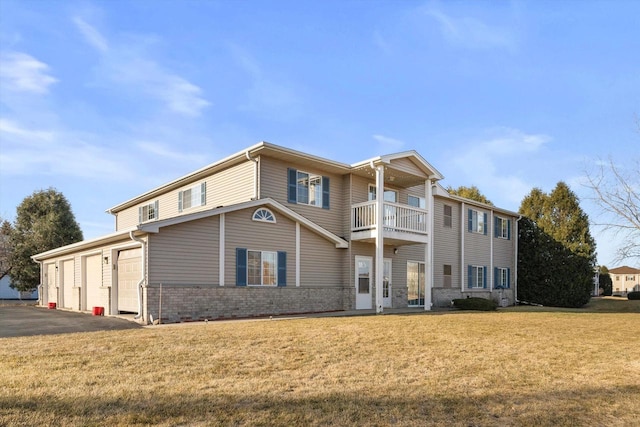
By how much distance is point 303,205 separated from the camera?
698 inches

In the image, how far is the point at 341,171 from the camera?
18547 millimetres

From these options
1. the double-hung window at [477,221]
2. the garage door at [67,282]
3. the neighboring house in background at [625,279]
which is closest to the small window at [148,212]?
the garage door at [67,282]

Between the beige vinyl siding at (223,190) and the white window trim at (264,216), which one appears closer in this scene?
the white window trim at (264,216)

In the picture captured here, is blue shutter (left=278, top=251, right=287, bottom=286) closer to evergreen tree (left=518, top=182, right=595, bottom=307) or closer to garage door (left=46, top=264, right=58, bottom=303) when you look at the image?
garage door (left=46, top=264, right=58, bottom=303)

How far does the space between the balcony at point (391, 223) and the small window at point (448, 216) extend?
4506 millimetres

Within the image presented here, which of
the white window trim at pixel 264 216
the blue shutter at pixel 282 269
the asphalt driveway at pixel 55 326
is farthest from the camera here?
the blue shutter at pixel 282 269

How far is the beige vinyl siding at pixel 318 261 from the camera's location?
17.1m

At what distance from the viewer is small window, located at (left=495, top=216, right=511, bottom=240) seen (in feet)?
88.9

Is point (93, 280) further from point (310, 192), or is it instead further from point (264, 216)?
point (310, 192)

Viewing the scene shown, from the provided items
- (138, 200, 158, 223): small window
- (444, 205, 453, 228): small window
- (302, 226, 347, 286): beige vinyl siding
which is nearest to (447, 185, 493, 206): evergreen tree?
(444, 205, 453, 228): small window

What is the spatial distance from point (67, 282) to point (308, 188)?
Answer: 11655 millimetres

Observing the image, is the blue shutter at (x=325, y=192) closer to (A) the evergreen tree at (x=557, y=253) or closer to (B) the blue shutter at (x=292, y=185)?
(B) the blue shutter at (x=292, y=185)

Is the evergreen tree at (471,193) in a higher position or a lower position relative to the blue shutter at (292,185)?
higher

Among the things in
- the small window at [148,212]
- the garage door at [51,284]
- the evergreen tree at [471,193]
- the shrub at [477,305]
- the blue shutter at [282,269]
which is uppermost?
the evergreen tree at [471,193]
